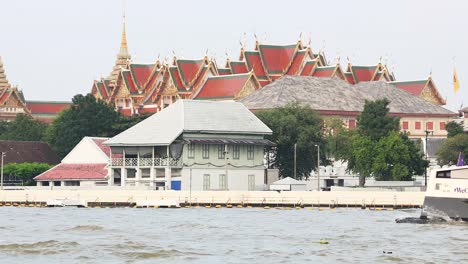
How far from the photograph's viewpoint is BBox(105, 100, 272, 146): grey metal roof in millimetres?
110375

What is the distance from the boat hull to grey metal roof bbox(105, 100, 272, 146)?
39.2 metres

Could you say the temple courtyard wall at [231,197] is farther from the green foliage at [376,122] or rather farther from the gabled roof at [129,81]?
the gabled roof at [129,81]

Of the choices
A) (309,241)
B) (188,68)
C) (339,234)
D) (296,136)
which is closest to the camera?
(309,241)

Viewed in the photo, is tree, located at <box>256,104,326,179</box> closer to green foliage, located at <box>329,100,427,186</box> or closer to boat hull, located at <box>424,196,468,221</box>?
green foliage, located at <box>329,100,427,186</box>

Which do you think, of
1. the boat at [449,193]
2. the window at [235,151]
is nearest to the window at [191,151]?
the window at [235,151]

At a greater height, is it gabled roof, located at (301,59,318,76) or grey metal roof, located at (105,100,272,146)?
gabled roof, located at (301,59,318,76)

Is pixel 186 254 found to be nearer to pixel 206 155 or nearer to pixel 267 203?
pixel 267 203

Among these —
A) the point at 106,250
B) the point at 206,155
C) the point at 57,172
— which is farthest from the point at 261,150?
the point at 106,250

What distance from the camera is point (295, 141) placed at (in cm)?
11881

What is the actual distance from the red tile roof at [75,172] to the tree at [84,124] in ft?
51.6

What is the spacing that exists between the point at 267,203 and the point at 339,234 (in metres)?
29.1

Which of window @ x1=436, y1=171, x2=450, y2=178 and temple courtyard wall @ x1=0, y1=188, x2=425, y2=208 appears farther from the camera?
temple courtyard wall @ x1=0, y1=188, x2=425, y2=208

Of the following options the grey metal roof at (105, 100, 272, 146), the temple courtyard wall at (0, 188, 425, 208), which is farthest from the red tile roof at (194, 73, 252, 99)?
the temple courtyard wall at (0, 188, 425, 208)

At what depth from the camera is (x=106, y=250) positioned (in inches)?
2313
